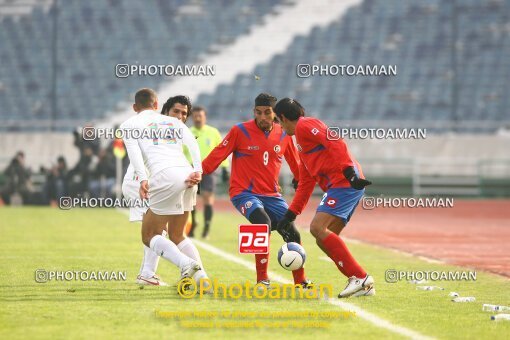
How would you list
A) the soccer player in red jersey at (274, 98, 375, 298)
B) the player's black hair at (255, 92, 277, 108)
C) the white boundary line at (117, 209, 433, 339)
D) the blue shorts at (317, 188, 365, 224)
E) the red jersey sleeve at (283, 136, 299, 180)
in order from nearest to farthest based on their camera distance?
1. the white boundary line at (117, 209, 433, 339)
2. the soccer player in red jersey at (274, 98, 375, 298)
3. the blue shorts at (317, 188, 365, 224)
4. the player's black hair at (255, 92, 277, 108)
5. the red jersey sleeve at (283, 136, 299, 180)

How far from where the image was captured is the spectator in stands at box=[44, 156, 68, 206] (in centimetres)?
2863

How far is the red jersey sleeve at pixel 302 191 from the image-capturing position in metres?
9.91

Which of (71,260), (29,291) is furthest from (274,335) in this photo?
(71,260)

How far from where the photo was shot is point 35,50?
37594 millimetres

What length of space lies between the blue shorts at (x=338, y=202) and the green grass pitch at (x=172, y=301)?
0.79 m

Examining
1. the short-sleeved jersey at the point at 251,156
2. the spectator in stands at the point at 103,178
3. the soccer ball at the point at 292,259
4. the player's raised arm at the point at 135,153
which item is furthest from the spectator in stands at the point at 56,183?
the soccer ball at the point at 292,259

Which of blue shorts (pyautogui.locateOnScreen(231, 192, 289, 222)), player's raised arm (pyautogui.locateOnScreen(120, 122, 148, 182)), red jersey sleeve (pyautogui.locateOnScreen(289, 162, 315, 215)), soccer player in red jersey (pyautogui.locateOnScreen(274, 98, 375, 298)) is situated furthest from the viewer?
blue shorts (pyautogui.locateOnScreen(231, 192, 289, 222))

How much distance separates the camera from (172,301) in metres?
8.93

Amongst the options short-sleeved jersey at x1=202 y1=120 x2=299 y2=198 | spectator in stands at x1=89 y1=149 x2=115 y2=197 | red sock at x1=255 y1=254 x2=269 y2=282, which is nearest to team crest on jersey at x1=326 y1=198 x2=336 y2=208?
red sock at x1=255 y1=254 x2=269 y2=282

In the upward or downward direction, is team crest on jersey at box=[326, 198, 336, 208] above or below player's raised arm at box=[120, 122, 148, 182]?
below

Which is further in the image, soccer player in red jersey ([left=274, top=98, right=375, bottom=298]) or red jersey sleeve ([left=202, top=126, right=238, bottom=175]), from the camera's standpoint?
red jersey sleeve ([left=202, top=126, right=238, bottom=175])

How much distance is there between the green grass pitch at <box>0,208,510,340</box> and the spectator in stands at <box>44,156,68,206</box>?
1261 centimetres

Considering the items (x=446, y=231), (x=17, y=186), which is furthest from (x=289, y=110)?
(x=17, y=186)

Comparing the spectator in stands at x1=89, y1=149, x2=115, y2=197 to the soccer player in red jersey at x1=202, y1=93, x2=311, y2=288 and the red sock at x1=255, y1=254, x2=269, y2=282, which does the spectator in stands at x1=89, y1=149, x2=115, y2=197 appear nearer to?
the soccer player in red jersey at x1=202, y1=93, x2=311, y2=288
